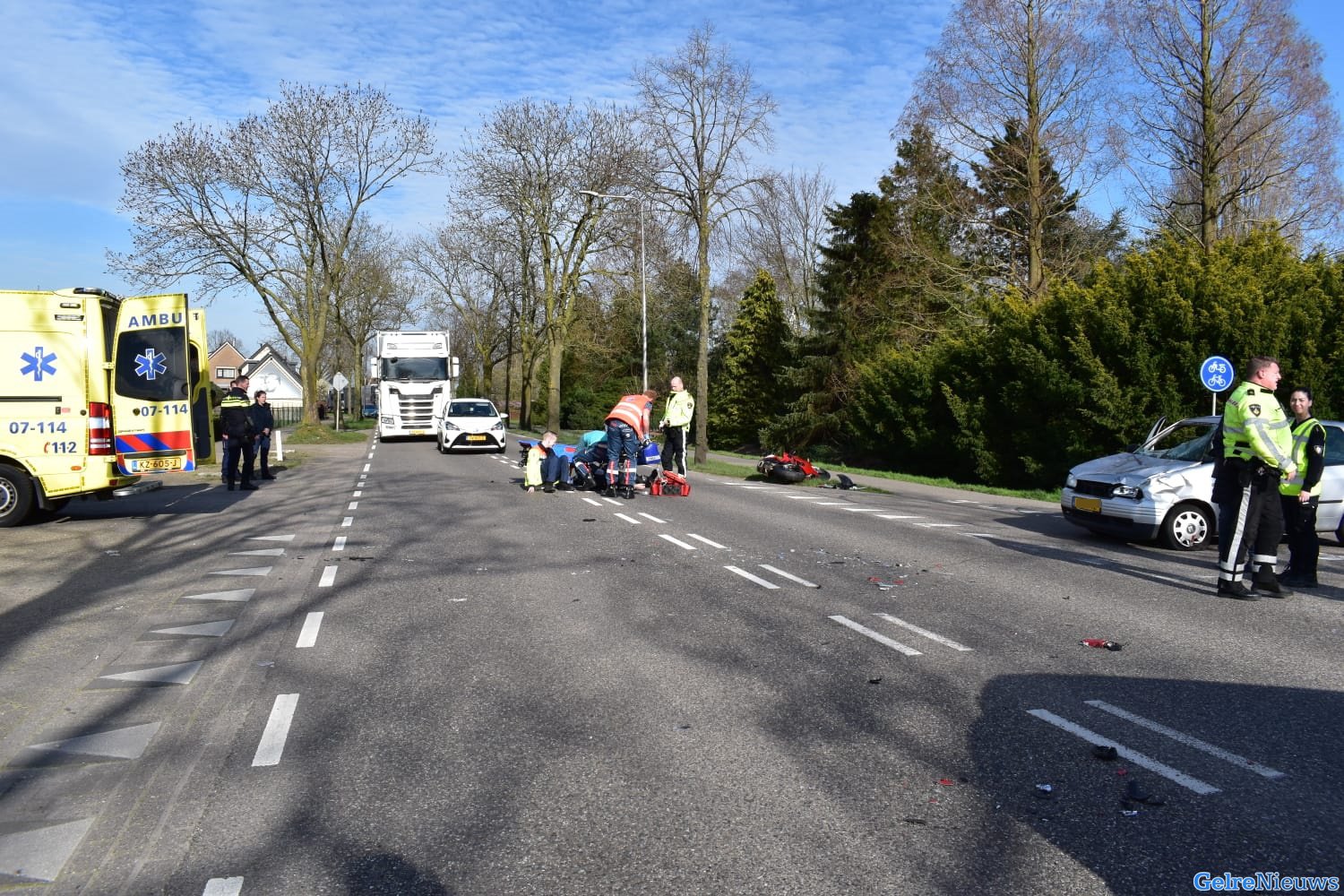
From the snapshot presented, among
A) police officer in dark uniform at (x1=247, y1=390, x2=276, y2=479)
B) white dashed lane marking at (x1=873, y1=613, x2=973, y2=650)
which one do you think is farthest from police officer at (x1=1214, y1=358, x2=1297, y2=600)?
police officer in dark uniform at (x1=247, y1=390, x2=276, y2=479)

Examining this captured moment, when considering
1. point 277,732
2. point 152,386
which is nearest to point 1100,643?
point 277,732

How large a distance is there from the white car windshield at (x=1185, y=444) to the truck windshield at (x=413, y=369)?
2715cm

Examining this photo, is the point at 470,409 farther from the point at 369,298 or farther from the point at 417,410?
the point at 369,298

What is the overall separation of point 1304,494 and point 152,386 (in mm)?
13391

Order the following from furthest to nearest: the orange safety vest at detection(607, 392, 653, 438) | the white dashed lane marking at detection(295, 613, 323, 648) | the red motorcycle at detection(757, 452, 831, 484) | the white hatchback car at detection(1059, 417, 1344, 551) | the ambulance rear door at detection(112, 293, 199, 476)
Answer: the red motorcycle at detection(757, 452, 831, 484) → the orange safety vest at detection(607, 392, 653, 438) → the ambulance rear door at detection(112, 293, 199, 476) → the white hatchback car at detection(1059, 417, 1344, 551) → the white dashed lane marking at detection(295, 613, 323, 648)

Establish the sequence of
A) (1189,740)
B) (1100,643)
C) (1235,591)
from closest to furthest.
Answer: (1189,740) < (1100,643) < (1235,591)

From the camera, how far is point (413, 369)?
35.5 meters

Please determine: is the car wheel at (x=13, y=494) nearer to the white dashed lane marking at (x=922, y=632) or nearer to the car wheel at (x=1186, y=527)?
the white dashed lane marking at (x=922, y=632)

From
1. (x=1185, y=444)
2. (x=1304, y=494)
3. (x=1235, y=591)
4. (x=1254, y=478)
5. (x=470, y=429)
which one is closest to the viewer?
(x=1254, y=478)

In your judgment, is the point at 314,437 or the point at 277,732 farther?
the point at 314,437

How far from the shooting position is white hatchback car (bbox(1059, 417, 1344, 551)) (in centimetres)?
1109

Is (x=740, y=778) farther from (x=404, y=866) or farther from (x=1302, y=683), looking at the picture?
(x=1302, y=683)

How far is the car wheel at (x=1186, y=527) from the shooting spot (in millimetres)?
11125

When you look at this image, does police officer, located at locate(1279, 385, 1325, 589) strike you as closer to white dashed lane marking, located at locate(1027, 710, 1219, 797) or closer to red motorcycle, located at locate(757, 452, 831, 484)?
white dashed lane marking, located at locate(1027, 710, 1219, 797)
